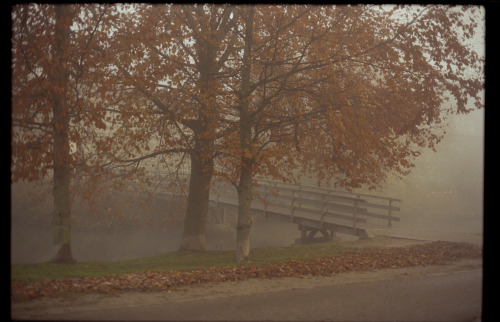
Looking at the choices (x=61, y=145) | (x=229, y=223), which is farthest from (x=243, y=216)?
(x=229, y=223)

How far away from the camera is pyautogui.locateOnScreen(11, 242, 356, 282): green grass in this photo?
9016mm

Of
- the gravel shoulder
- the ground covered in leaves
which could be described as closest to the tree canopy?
the ground covered in leaves

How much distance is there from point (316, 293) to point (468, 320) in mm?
2521

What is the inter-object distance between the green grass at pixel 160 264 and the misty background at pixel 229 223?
3.93 feet

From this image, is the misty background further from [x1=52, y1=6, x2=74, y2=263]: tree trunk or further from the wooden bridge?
the wooden bridge

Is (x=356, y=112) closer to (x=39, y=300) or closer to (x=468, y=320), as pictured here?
(x=468, y=320)

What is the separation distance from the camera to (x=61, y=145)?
10.0m

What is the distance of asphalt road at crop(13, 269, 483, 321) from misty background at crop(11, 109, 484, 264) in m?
5.38

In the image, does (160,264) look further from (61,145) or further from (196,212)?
(61,145)

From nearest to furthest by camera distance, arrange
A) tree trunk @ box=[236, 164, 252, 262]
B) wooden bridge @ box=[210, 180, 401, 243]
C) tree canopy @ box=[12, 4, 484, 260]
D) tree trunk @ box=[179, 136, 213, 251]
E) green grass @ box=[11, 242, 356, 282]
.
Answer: green grass @ box=[11, 242, 356, 282], tree canopy @ box=[12, 4, 484, 260], tree trunk @ box=[236, 164, 252, 262], tree trunk @ box=[179, 136, 213, 251], wooden bridge @ box=[210, 180, 401, 243]

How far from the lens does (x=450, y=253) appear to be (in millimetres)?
13086

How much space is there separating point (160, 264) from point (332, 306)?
5571 millimetres
